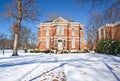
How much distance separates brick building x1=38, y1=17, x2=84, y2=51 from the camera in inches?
1663

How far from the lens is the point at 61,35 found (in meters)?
42.3

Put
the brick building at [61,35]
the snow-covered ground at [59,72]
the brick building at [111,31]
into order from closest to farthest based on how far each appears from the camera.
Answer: the snow-covered ground at [59,72] < the brick building at [111,31] < the brick building at [61,35]

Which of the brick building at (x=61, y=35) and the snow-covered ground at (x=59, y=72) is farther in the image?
the brick building at (x=61, y=35)

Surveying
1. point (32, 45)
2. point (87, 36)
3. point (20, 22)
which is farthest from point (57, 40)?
point (32, 45)

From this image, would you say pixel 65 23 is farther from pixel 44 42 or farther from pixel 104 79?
pixel 104 79

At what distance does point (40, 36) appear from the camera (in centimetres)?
4469

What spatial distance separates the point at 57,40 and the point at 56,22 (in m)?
4.48

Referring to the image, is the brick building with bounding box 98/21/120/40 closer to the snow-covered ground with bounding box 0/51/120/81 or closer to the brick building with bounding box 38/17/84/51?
the brick building with bounding box 38/17/84/51

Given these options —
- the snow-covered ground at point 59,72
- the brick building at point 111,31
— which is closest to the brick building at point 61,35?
the brick building at point 111,31

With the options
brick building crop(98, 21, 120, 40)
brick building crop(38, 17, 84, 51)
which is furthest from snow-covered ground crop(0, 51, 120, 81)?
brick building crop(38, 17, 84, 51)

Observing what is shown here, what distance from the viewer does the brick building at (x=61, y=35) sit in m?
42.2

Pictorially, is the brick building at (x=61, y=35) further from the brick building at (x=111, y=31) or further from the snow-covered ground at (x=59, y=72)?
the snow-covered ground at (x=59, y=72)

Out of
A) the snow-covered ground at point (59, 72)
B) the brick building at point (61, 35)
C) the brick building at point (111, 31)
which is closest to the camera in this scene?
the snow-covered ground at point (59, 72)

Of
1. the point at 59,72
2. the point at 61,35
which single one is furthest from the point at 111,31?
the point at 59,72
